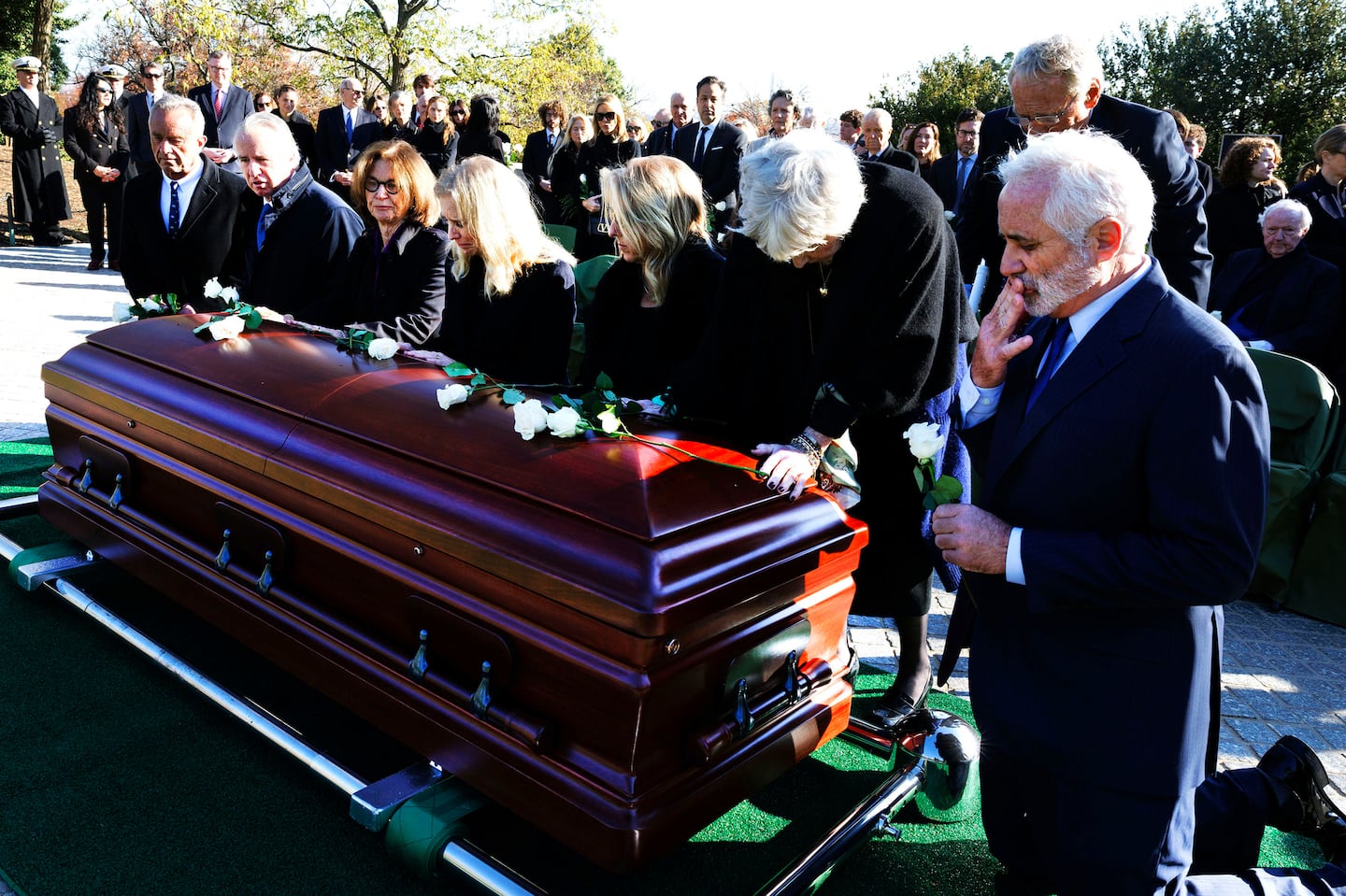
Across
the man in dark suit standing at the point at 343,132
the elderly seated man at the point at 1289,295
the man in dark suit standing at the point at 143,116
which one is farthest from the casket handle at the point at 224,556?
the man in dark suit standing at the point at 143,116

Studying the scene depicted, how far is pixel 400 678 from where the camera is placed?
2.29m

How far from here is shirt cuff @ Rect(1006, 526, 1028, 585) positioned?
5.74 feet

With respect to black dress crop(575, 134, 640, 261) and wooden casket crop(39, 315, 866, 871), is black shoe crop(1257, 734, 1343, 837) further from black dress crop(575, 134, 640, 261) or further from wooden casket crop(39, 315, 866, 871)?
black dress crop(575, 134, 640, 261)

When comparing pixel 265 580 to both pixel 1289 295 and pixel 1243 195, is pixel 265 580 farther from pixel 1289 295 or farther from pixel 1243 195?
pixel 1243 195

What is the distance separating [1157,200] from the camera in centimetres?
342

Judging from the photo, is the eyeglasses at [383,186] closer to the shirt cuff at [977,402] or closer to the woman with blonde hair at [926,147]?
the shirt cuff at [977,402]

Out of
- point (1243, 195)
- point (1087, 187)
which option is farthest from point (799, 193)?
point (1243, 195)

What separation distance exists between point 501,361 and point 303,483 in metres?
1.15

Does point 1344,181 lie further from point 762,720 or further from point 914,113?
point 914,113

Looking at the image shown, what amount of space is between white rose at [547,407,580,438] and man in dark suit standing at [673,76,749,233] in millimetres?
5592

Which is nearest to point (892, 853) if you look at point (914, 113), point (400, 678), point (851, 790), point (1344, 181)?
point (851, 790)

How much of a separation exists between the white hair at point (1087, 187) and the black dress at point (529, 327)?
2049 mm

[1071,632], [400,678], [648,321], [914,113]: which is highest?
[914,113]

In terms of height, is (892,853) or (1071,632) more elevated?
(1071,632)
